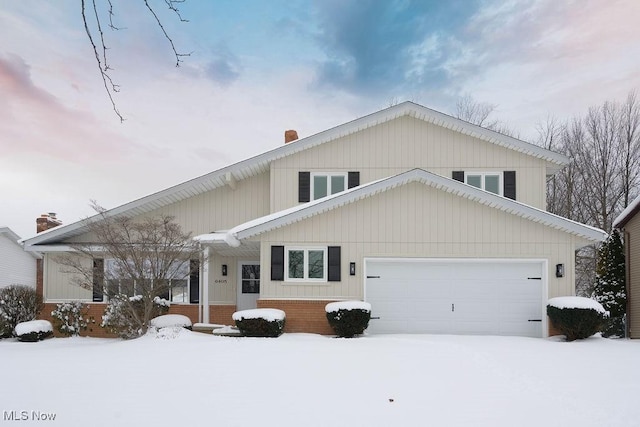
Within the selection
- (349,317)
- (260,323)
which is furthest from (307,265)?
(260,323)

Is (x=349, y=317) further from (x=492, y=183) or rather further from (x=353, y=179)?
(x=492, y=183)

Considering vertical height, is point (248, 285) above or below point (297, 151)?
below

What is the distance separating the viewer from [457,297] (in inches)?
636

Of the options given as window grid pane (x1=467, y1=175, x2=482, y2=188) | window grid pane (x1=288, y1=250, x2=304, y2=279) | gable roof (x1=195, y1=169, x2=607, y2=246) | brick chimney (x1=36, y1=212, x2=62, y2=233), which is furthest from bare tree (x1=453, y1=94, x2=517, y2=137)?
brick chimney (x1=36, y1=212, x2=62, y2=233)

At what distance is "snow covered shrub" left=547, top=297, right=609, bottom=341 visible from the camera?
14477 mm

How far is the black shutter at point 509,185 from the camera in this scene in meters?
19.0

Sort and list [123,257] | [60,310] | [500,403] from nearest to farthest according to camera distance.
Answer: [500,403]
[123,257]
[60,310]

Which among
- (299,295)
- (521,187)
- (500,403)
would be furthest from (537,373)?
(521,187)

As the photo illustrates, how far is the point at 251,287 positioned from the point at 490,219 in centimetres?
830

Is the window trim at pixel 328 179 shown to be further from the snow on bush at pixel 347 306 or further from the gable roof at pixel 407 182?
the snow on bush at pixel 347 306

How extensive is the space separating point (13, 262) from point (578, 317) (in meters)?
29.5

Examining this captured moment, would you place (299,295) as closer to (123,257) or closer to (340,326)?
(340,326)

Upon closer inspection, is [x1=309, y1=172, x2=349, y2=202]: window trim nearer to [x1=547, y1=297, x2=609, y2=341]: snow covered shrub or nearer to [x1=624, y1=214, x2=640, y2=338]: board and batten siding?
[x1=547, y1=297, x2=609, y2=341]: snow covered shrub

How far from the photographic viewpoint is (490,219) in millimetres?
16125
